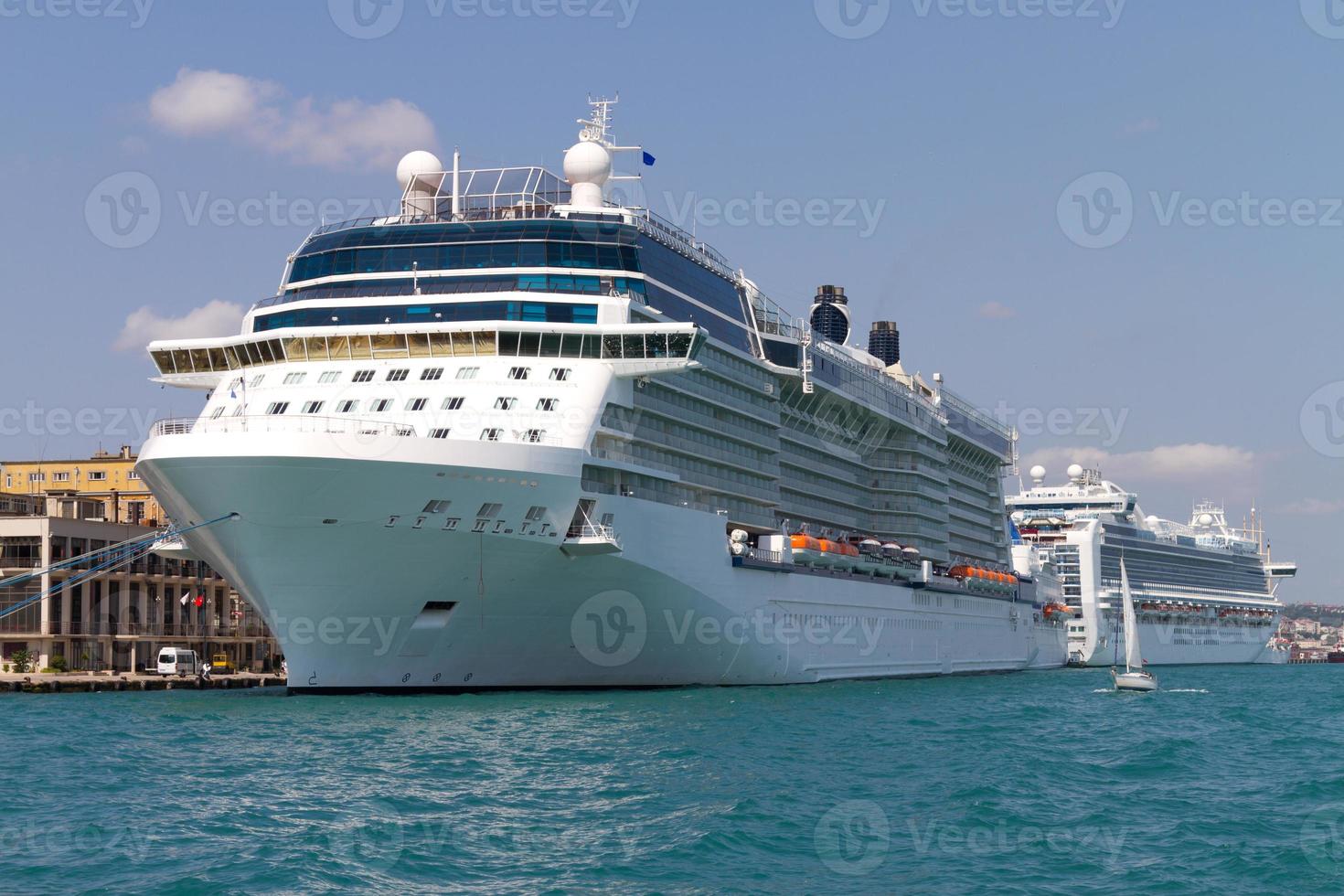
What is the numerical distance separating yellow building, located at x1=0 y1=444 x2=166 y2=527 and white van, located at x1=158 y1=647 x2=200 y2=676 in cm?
2232

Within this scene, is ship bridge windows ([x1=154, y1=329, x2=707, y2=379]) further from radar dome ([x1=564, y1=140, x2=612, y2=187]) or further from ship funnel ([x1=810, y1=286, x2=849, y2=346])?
ship funnel ([x1=810, y1=286, x2=849, y2=346])

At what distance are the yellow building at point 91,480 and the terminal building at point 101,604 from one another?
43.5ft

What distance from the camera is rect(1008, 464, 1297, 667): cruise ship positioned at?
107m

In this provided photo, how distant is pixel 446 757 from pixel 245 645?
168ft

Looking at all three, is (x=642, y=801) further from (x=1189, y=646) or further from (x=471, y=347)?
(x=1189, y=646)

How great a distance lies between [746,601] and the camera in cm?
4806

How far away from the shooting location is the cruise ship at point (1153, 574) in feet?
351

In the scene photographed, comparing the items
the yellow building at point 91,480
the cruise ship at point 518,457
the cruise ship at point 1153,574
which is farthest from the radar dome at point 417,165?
the cruise ship at point 1153,574

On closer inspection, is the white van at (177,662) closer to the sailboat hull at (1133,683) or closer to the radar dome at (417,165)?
the radar dome at (417,165)

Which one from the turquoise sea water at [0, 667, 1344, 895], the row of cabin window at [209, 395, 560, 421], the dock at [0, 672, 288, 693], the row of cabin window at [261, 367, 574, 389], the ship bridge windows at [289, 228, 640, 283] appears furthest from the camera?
the dock at [0, 672, 288, 693]

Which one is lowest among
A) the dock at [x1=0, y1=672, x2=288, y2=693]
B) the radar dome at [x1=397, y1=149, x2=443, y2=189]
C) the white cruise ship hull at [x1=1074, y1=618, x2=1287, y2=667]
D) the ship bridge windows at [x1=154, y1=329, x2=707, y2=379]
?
the white cruise ship hull at [x1=1074, y1=618, x2=1287, y2=667]

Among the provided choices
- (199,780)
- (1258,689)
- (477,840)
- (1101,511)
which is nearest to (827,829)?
(477,840)

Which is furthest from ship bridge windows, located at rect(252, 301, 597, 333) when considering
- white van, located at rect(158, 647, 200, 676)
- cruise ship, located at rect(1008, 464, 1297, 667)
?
cruise ship, located at rect(1008, 464, 1297, 667)

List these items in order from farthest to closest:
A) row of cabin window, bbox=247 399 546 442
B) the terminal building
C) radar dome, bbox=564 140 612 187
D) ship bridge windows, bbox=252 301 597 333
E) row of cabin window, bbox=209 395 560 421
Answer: the terminal building → radar dome, bbox=564 140 612 187 → ship bridge windows, bbox=252 301 597 333 → row of cabin window, bbox=209 395 560 421 → row of cabin window, bbox=247 399 546 442
